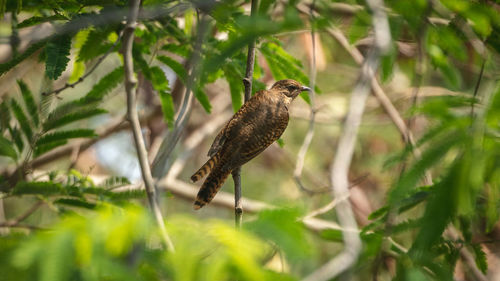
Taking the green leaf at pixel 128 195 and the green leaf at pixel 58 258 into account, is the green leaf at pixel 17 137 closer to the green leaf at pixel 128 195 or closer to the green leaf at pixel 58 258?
the green leaf at pixel 128 195

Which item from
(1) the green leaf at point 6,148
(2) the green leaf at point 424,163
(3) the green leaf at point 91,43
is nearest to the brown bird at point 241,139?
(3) the green leaf at point 91,43

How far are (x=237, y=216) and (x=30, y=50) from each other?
1651mm

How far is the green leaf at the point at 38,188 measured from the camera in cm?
318

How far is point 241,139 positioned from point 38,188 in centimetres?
158

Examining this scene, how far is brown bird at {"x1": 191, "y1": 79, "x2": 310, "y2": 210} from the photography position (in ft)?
13.2

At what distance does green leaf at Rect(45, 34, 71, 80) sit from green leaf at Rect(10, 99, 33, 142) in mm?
575

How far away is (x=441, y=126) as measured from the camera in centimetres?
262

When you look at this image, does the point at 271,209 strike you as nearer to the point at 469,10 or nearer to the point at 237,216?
the point at 237,216

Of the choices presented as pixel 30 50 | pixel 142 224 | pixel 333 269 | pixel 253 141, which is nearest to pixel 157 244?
pixel 142 224

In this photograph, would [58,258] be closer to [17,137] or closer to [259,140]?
[17,137]

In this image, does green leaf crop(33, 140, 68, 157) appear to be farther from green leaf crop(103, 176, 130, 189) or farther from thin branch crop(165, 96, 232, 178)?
thin branch crop(165, 96, 232, 178)

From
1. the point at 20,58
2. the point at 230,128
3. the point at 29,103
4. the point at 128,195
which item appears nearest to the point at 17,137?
the point at 29,103

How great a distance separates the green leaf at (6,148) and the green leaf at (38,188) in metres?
0.26

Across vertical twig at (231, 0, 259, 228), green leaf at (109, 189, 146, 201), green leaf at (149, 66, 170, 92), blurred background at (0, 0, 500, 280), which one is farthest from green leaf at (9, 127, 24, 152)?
vertical twig at (231, 0, 259, 228)
